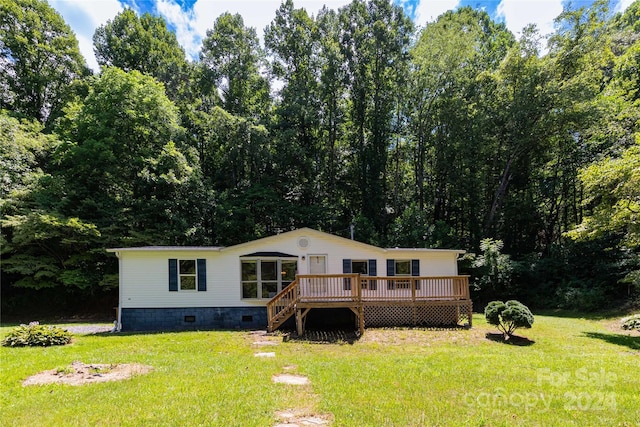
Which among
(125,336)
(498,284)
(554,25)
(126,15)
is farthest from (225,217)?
(554,25)

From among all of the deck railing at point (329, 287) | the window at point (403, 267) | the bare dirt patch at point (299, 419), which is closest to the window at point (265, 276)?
the deck railing at point (329, 287)

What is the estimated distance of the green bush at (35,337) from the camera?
8.70 m

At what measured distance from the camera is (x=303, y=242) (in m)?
12.5

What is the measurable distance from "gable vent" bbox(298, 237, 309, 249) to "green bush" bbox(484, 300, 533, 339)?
6165mm

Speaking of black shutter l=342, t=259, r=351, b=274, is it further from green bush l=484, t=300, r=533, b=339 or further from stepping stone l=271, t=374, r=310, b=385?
stepping stone l=271, t=374, r=310, b=385

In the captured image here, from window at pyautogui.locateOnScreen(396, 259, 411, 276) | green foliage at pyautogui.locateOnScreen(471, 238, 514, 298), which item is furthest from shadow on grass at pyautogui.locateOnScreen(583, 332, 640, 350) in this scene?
green foliage at pyautogui.locateOnScreen(471, 238, 514, 298)

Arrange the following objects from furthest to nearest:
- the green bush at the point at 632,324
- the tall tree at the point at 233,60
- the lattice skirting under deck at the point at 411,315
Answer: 1. the tall tree at the point at 233,60
2. the lattice skirting under deck at the point at 411,315
3. the green bush at the point at 632,324

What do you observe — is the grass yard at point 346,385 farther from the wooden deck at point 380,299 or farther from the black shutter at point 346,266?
the black shutter at point 346,266

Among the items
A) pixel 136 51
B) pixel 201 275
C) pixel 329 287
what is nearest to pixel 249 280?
pixel 201 275

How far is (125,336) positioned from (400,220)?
49.3ft

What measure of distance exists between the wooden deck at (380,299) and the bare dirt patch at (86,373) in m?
4.73

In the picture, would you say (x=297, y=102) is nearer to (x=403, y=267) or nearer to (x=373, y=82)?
(x=373, y=82)

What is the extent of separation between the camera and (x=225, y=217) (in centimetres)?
1978

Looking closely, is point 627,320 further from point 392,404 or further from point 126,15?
point 126,15
